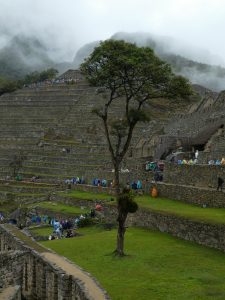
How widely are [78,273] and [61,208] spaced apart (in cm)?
1742

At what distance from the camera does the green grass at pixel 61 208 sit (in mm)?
28812

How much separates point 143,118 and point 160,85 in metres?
1.83

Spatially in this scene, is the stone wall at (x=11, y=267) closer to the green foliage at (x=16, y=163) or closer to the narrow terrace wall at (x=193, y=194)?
the narrow terrace wall at (x=193, y=194)

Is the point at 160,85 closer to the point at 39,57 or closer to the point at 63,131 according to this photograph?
the point at 63,131

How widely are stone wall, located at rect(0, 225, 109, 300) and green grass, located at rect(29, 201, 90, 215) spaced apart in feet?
35.5

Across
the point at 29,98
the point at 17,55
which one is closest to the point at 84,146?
the point at 29,98

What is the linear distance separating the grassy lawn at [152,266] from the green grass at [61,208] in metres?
8.58

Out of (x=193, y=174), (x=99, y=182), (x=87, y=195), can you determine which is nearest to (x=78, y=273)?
(x=193, y=174)

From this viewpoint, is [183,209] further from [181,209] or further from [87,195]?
[87,195]

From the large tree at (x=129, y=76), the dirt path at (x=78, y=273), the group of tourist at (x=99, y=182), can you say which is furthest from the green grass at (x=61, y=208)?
the dirt path at (x=78, y=273)

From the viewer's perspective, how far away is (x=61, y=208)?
30.4 metres

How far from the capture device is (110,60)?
774 inches

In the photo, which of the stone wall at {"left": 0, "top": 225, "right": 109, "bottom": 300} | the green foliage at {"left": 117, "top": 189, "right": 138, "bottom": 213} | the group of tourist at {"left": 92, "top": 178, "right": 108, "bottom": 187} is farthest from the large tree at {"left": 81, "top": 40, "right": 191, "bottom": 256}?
the group of tourist at {"left": 92, "top": 178, "right": 108, "bottom": 187}

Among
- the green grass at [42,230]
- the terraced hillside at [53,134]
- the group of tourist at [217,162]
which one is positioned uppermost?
the terraced hillside at [53,134]
